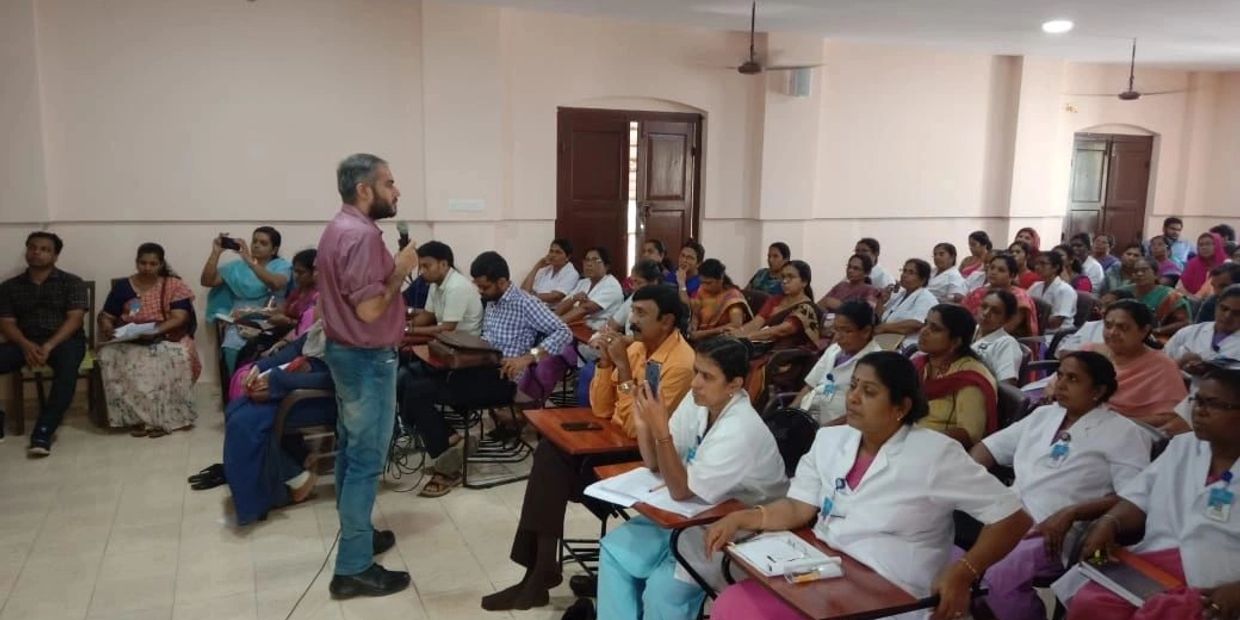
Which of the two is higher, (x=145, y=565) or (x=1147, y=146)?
(x=1147, y=146)

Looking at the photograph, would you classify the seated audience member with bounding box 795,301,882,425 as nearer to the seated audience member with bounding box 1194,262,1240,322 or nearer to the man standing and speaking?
the man standing and speaking

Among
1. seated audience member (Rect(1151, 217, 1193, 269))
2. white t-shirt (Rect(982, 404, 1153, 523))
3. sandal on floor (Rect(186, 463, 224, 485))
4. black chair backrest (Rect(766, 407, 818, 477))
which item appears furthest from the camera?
seated audience member (Rect(1151, 217, 1193, 269))

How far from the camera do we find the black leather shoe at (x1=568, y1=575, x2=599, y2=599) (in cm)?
306

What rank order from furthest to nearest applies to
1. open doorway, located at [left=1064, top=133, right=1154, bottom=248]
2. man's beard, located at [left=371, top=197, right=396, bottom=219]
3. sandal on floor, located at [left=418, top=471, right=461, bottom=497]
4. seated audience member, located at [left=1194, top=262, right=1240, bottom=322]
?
open doorway, located at [left=1064, top=133, right=1154, bottom=248] → seated audience member, located at [left=1194, top=262, right=1240, bottom=322] → sandal on floor, located at [left=418, top=471, right=461, bottom=497] → man's beard, located at [left=371, top=197, right=396, bottom=219]

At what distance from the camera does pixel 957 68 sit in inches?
343

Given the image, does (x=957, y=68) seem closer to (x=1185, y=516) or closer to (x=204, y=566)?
(x=1185, y=516)

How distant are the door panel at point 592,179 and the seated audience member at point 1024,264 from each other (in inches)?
128

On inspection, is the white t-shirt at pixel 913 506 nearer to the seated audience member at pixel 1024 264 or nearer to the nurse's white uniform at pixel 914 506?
the nurse's white uniform at pixel 914 506

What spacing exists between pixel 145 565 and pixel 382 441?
45.8 inches

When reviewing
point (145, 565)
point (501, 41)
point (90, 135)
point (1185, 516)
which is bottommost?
point (145, 565)

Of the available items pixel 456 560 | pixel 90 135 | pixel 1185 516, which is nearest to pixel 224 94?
pixel 90 135

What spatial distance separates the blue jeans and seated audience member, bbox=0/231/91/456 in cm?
282

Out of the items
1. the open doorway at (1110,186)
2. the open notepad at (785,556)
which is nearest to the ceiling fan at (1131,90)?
the open doorway at (1110,186)

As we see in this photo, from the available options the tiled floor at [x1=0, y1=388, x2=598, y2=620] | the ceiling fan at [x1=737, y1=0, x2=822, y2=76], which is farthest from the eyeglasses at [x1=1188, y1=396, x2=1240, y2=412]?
the ceiling fan at [x1=737, y1=0, x2=822, y2=76]
